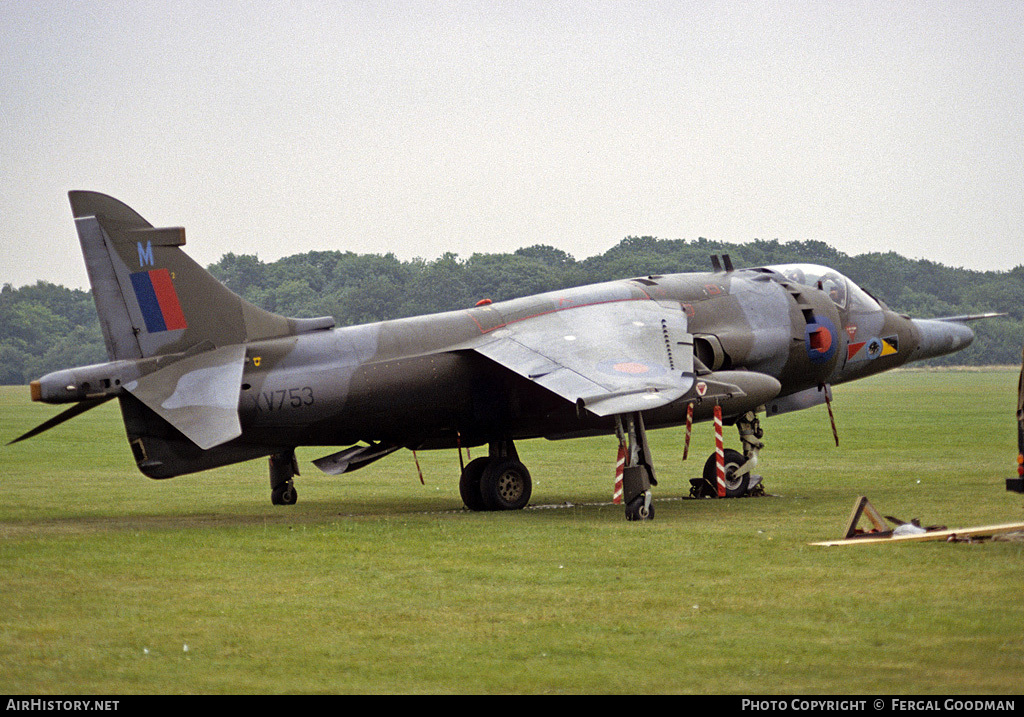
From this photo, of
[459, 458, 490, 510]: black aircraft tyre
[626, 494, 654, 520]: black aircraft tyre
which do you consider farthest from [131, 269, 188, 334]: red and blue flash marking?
[626, 494, 654, 520]: black aircraft tyre

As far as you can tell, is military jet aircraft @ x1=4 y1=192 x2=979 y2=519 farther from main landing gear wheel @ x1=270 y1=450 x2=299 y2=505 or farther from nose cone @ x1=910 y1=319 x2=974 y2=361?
nose cone @ x1=910 y1=319 x2=974 y2=361

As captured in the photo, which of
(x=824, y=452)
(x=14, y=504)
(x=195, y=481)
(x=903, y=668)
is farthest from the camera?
(x=824, y=452)

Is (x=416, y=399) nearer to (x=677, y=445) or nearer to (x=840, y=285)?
(x=840, y=285)

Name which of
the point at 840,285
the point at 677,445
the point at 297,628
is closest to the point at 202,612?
the point at 297,628

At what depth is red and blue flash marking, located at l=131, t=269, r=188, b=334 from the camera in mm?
18625

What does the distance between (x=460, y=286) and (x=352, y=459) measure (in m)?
87.7

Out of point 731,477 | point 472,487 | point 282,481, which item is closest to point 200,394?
point 282,481

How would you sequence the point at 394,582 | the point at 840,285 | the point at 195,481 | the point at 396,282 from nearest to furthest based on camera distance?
the point at 394,582 < the point at 840,285 < the point at 195,481 < the point at 396,282

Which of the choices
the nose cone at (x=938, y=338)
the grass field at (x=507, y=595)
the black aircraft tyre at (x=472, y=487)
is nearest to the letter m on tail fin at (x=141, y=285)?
the grass field at (x=507, y=595)

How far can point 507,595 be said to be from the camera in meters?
12.9

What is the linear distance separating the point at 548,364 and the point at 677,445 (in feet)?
62.4

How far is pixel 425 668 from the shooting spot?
9844 mm

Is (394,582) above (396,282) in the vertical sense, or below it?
below

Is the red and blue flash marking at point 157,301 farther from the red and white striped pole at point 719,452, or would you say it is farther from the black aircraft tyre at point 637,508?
the red and white striped pole at point 719,452
